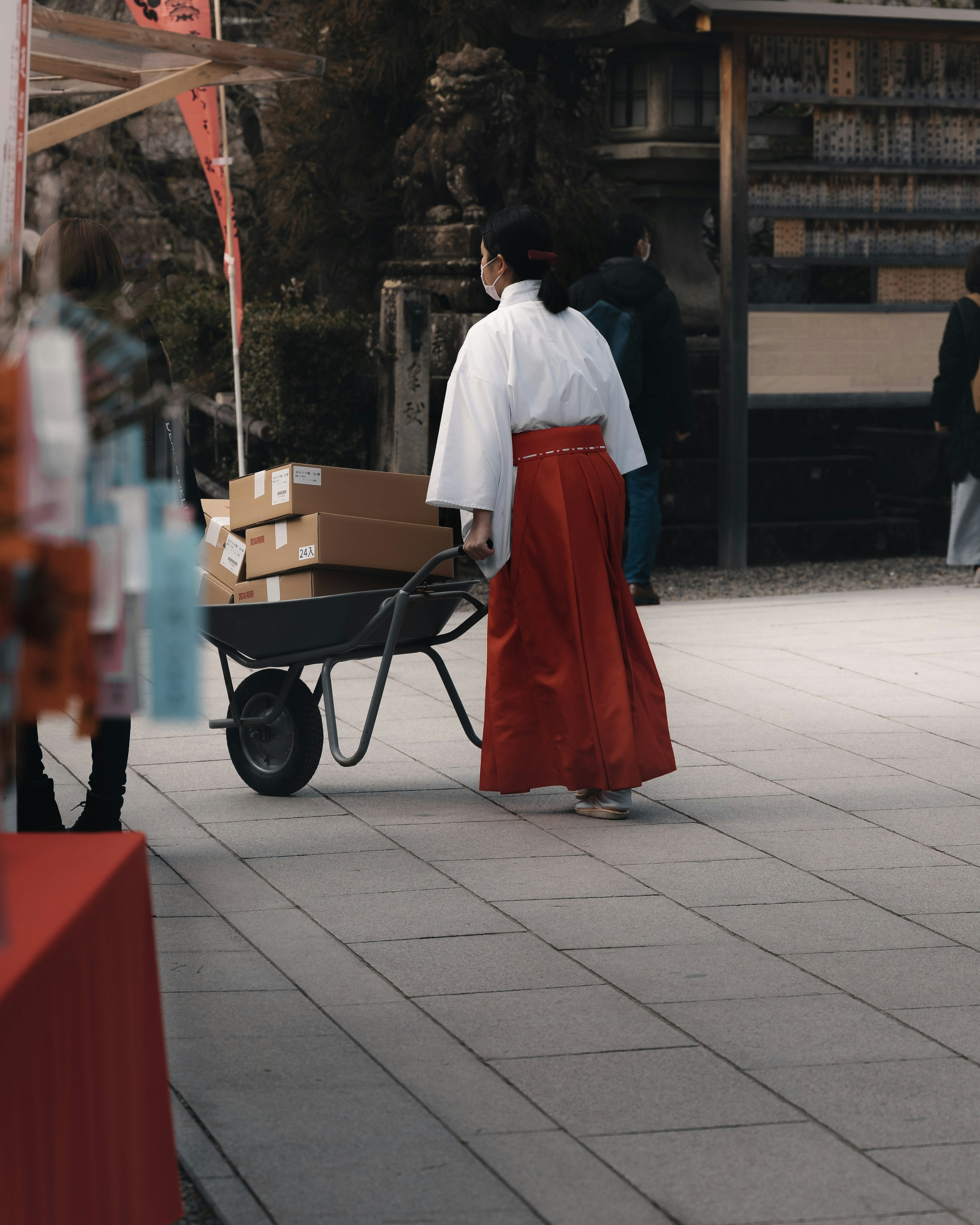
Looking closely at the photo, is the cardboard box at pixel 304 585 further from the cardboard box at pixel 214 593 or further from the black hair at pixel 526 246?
the black hair at pixel 526 246

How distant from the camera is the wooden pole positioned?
9609mm

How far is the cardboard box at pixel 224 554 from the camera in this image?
531 cm

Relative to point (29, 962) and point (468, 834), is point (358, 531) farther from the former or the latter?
point (29, 962)

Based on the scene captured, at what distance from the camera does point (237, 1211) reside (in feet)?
8.45

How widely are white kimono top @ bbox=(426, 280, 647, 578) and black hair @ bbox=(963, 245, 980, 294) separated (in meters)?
5.56

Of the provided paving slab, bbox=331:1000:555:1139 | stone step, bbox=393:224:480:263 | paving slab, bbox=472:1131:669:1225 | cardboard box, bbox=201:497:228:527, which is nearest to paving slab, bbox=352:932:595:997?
paving slab, bbox=331:1000:555:1139

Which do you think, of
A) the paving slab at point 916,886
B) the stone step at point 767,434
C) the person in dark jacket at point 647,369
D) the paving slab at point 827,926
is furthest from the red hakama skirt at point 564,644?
the stone step at point 767,434


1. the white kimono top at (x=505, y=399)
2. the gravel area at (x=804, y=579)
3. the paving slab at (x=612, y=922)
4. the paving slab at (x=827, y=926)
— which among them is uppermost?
the white kimono top at (x=505, y=399)

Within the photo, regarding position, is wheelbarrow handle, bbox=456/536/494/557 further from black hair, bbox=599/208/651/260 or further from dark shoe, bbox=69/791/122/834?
black hair, bbox=599/208/651/260

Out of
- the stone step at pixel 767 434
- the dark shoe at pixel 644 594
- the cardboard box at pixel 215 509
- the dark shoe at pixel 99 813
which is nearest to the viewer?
the dark shoe at pixel 99 813

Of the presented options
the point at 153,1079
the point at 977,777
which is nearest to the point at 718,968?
the point at 153,1079

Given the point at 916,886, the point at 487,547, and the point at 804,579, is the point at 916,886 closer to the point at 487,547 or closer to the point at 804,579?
the point at 487,547

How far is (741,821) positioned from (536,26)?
331 inches

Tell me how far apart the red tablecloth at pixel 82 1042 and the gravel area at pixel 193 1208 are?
152 millimetres
